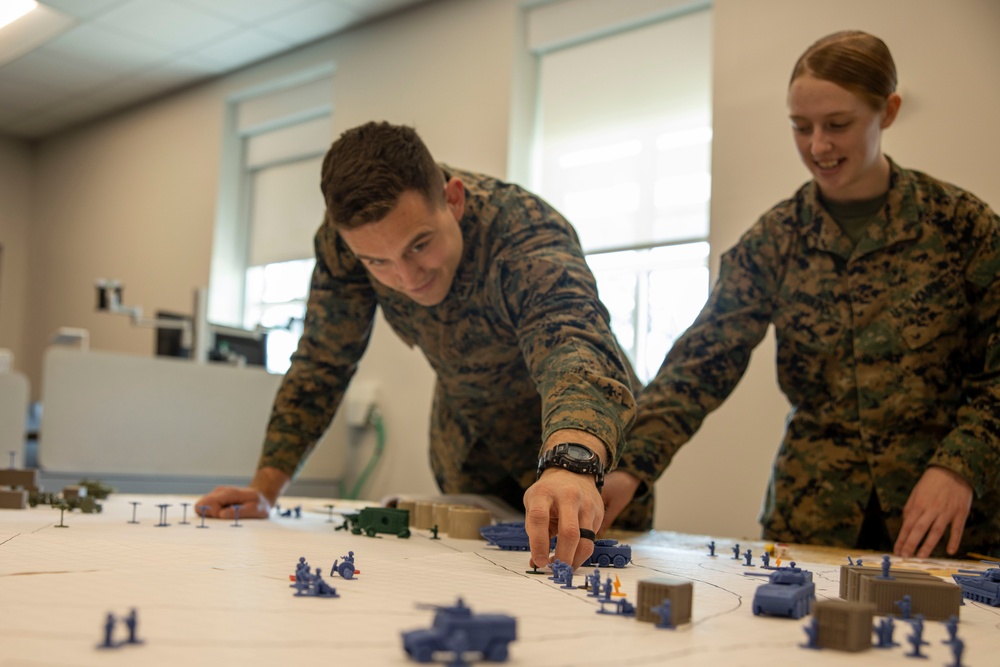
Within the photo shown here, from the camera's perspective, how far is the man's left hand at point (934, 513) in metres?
1.42

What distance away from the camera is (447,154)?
4.70 meters

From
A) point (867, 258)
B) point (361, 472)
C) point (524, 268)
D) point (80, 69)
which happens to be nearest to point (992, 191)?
point (867, 258)

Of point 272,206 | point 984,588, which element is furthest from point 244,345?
point 984,588

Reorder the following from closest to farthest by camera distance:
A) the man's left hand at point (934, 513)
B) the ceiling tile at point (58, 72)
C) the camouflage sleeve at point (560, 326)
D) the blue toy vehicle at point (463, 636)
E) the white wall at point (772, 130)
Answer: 1. the blue toy vehicle at point (463, 636)
2. the camouflage sleeve at point (560, 326)
3. the man's left hand at point (934, 513)
4. the white wall at point (772, 130)
5. the ceiling tile at point (58, 72)

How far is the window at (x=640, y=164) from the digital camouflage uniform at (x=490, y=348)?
2.06 meters

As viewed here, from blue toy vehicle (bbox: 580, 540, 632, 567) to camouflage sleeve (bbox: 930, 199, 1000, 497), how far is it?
2.15ft

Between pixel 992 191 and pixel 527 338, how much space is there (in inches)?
87.0

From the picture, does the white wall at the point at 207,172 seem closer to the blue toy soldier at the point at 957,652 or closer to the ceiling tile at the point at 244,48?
the ceiling tile at the point at 244,48

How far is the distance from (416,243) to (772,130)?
7.92 feet

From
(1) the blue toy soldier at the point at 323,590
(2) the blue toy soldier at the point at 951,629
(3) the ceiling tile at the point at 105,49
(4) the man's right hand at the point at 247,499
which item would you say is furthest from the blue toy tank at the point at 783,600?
(3) the ceiling tile at the point at 105,49

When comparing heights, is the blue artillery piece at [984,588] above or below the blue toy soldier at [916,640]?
below

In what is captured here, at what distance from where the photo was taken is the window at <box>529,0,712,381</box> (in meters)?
3.87

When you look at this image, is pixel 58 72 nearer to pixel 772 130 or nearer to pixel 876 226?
pixel 772 130

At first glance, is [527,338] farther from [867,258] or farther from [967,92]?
[967,92]
